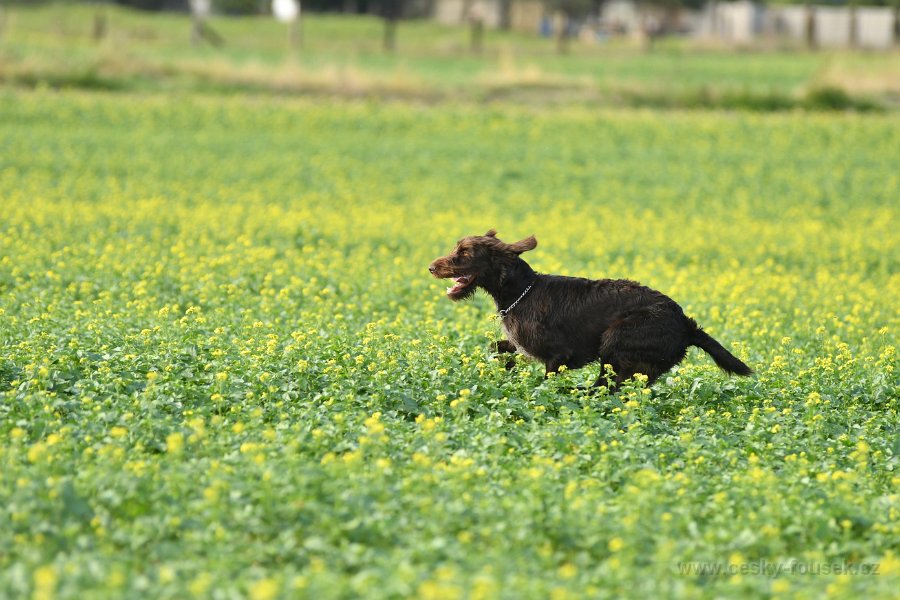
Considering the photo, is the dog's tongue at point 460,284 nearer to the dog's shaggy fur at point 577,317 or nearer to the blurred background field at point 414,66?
the dog's shaggy fur at point 577,317

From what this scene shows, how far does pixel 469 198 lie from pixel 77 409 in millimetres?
15698

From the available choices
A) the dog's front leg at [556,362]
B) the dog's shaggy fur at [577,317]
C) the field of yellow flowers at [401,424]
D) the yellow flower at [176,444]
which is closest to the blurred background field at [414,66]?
the field of yellow flowers at [401,424]

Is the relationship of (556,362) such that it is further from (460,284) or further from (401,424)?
(401,424)

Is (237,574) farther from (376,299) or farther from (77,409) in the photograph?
(376,299)

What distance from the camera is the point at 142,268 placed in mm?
14312

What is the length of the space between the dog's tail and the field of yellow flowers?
0.31 meters

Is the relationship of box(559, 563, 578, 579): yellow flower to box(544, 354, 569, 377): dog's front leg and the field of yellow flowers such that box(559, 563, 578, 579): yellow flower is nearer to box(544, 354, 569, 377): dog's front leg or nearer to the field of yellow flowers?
the field of yellow flowers

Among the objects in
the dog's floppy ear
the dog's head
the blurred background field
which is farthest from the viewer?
the blurred background field

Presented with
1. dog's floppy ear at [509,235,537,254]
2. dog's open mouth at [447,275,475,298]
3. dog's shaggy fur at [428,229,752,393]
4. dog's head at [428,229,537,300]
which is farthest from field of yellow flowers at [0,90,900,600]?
dog's floppy ear at [509,235,537,254]

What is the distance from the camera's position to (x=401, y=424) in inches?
331

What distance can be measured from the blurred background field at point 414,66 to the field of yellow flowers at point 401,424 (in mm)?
17335

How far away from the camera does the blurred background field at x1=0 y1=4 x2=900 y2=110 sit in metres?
36.3

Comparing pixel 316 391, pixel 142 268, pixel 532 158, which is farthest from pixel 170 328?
pixel 532 158

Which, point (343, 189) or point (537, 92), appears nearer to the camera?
point (343, 189)
